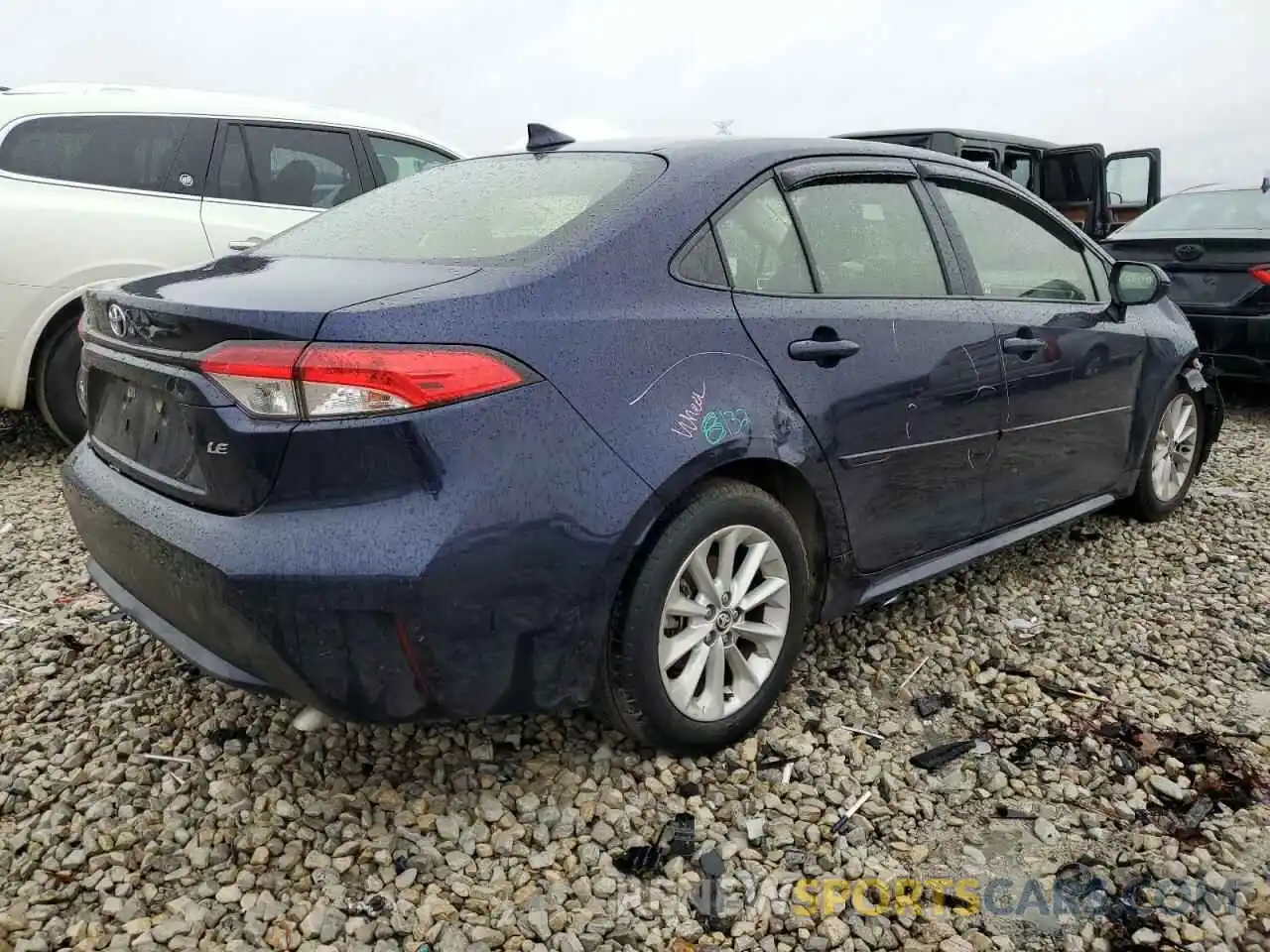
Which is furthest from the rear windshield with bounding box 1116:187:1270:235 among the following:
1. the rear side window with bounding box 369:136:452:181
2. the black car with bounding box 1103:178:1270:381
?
the rear side window with bounding box 369:136:452:181

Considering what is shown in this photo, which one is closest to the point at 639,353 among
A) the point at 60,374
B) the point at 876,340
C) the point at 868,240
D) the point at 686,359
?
the point at 686,359

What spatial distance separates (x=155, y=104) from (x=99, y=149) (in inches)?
15.7

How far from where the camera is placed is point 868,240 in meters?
2.85

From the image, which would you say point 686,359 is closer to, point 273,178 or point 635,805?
point 635,805

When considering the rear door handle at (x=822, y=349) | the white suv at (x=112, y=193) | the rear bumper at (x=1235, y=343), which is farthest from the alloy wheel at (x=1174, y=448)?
the white suv at (x=112, y=193)

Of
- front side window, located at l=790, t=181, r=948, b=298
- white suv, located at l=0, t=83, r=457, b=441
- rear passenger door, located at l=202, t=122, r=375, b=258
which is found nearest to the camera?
front side window, located at l=790, t=181, r=948, b=298

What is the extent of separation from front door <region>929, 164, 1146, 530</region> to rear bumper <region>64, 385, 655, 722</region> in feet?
5.47

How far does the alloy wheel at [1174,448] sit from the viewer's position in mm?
4266

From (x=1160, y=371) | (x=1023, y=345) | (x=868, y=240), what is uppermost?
(x=868, y=240)

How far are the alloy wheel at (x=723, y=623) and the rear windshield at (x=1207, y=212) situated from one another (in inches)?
225

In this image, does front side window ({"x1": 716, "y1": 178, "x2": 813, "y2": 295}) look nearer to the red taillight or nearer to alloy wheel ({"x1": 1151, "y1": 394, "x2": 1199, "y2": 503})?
the red taillight

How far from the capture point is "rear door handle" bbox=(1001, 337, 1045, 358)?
3.14 m

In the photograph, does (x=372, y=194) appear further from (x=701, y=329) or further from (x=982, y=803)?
(x=982, y=803)

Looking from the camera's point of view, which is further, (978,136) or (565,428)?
(978,136)
